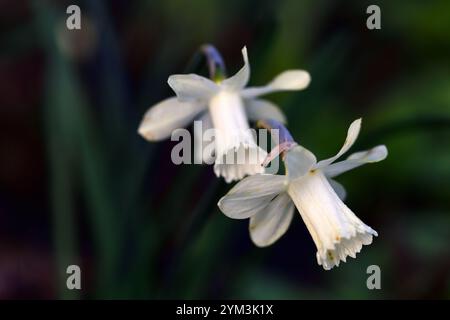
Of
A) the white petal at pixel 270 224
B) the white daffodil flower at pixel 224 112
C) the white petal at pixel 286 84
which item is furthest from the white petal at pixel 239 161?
the white petal at pixel 286 84

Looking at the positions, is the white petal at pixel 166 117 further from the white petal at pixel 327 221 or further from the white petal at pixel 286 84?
the white petal at pixel 327 221

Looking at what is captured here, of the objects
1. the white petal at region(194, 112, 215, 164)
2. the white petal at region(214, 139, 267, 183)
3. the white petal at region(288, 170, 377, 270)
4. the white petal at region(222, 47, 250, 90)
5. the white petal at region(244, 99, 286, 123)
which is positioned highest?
the white petal at region(222, 47, 250, 90)

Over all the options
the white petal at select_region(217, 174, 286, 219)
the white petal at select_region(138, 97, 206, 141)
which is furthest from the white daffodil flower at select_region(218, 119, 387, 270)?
the white petal at select_region(138, 97, 206, 141)

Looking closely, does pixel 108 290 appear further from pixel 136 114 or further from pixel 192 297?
pixel 136 114

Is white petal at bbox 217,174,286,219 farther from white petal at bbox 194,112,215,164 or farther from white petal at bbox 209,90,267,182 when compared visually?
white petal at bbox 194,112,215,164

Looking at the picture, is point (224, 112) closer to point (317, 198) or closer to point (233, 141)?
point (233, 141)

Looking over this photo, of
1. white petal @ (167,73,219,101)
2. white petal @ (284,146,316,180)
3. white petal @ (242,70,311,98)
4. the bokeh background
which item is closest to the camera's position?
white petal @ (284,146,316,180)

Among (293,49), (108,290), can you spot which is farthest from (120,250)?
(293,49)
